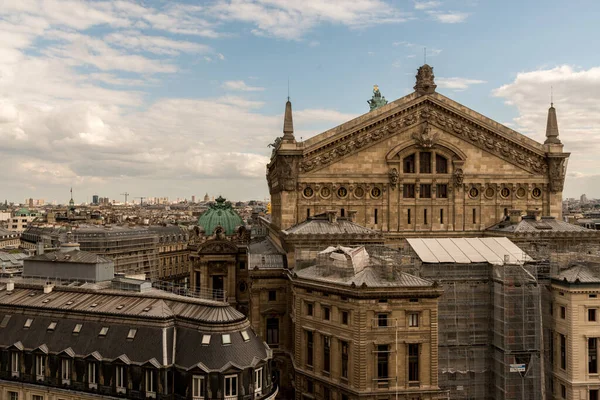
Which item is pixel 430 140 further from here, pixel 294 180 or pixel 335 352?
pixel 335 352

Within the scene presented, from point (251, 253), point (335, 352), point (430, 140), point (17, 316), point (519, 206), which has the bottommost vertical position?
point (335, 352)

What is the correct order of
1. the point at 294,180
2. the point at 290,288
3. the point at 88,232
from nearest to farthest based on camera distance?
1. the point at 290,288
2. the point at 294,180
3. the point at 88,232

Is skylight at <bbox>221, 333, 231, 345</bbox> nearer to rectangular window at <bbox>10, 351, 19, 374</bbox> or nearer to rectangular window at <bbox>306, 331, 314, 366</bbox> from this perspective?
rectangular window at <bbox>306, 331, 314, 366</bbox>

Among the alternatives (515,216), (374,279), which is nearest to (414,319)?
(374,279)

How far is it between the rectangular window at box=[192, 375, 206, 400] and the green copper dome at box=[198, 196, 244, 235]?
5506 centimetres

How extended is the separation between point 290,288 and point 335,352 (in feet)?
38.4

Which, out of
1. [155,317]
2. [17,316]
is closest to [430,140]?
[155,317]

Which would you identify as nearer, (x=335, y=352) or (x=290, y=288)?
(x=335, y=352)

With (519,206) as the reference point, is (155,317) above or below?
below

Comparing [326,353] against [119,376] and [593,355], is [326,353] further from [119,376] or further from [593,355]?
[593,355]

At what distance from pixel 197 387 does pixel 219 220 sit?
192 feet

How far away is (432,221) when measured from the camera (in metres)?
68.4

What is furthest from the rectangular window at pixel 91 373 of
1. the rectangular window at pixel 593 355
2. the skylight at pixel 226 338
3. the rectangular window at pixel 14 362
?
the rectangular window at pixel 593 355

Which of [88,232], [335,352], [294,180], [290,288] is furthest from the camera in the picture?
[88,232]
